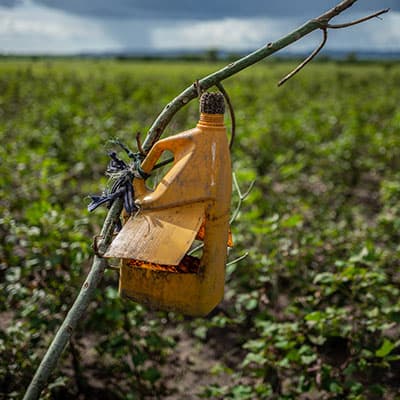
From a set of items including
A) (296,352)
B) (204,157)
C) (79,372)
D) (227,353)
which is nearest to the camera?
(204,157)

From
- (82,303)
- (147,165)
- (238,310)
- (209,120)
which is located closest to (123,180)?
(147,165)

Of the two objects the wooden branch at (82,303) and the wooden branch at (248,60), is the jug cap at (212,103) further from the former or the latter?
the wooden branch at (82,303)

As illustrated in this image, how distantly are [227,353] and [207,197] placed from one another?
2049 mm

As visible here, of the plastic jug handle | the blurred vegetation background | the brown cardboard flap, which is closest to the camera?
the brown cardboard flap

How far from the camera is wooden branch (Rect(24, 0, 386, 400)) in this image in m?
1.52

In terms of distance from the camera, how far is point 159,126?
5.31 feet

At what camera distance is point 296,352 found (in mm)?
2459

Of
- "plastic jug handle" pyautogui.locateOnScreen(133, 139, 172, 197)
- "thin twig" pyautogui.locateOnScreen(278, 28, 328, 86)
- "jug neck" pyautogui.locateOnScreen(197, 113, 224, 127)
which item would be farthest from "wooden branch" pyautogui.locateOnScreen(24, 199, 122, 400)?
"thin twig" pyautogui.locateOnScreen(278, 28, 328, 86)

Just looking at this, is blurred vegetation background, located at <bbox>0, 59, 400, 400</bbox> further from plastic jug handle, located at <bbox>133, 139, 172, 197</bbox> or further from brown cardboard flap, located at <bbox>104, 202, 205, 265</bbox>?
brown cardboard flap, located at <bbox>104, 202, 205, 265</bbox>

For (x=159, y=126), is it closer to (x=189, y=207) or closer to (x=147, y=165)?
(x=147, y=165)

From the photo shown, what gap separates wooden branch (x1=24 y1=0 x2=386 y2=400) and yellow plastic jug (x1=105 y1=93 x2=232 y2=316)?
11 cm

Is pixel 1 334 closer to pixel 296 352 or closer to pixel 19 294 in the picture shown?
pixel 19 294

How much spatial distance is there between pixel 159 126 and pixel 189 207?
31 centimetres

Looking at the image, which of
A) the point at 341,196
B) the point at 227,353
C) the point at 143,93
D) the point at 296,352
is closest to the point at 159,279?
the point at 296,352
